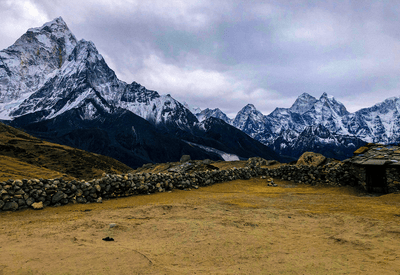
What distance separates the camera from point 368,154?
16.5 metres

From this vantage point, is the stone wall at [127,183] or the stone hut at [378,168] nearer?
the stone wall at [127,183]

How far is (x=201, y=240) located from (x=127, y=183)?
26.9 ft

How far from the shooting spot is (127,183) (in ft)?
42.0

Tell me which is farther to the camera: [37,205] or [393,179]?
[393,179]

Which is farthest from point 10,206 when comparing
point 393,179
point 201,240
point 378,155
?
point 378,155

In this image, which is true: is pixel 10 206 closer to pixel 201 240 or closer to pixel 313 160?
pixel 201 240

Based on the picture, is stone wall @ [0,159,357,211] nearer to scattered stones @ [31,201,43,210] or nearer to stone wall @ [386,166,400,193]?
scattered stones @ [31,201,43,210]

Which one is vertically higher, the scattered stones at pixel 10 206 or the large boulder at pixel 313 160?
the large boulder at pixel 313 160

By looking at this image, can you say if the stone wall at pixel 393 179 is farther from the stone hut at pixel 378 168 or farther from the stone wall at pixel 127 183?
the stone wall at pixel 127 183

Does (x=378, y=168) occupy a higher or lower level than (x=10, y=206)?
higher

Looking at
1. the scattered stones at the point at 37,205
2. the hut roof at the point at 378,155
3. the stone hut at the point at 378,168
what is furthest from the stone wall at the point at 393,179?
the scattered stones at the point at 37,205

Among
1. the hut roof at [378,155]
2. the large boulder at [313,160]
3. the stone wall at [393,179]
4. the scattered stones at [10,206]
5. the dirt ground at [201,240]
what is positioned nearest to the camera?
the dirt ground at [201,240]

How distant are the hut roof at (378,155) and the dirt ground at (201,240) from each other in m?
5.45

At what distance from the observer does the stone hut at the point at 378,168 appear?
1367 cm
